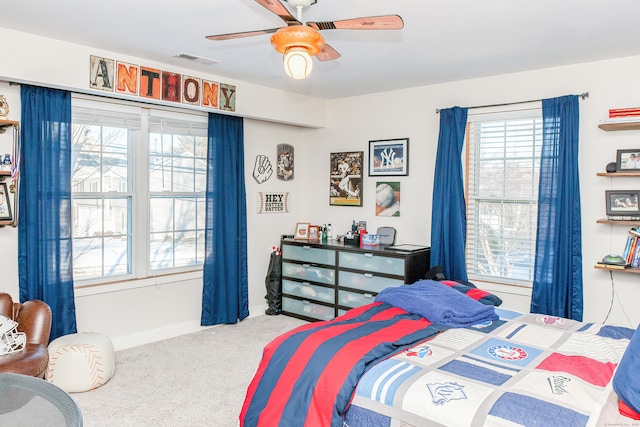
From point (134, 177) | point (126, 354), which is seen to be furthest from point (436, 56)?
point (126, 354)

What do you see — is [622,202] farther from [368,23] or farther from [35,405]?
[35,405]

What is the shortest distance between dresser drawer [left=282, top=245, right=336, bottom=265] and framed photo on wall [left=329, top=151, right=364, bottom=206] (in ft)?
2.24

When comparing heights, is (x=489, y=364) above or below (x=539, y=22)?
below

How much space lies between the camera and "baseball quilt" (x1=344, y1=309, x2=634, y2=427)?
1.68 metres

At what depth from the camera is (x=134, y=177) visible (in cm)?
A: 424

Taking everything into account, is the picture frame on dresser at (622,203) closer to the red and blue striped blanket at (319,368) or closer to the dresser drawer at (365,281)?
the dresser drawer at (365,281)

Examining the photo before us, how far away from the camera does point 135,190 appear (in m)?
4.25

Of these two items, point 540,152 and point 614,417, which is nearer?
point 614,417

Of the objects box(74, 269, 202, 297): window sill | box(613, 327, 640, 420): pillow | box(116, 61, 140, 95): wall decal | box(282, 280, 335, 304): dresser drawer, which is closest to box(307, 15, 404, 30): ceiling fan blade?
box(613, 327, 640, 420): pillow

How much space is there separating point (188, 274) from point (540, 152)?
3400 mm

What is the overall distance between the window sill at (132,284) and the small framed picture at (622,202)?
3.64 meters

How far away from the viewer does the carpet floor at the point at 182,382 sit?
291cm

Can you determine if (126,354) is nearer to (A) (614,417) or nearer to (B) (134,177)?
(B) (134,177)

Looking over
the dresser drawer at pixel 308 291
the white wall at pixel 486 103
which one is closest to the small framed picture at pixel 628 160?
the white wall at pixel 486 103
